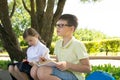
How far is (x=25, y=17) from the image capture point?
141ft

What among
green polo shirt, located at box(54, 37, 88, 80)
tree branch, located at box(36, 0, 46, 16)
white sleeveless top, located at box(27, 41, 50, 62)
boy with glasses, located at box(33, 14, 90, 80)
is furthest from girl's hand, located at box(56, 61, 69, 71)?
tree branch, located at box(36, 0, 46, 16)

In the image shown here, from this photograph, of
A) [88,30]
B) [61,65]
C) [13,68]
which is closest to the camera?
[61,65]

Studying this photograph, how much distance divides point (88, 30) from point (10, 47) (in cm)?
2600

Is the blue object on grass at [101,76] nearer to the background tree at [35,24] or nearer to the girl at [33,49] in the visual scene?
the girl at [33,49]

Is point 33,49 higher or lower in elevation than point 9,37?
higher

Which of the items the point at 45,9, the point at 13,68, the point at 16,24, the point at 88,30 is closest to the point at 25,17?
the point at 16,24

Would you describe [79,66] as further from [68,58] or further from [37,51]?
[37,51]

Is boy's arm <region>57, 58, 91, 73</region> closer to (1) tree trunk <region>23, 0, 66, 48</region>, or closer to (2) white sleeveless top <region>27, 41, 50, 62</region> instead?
(2) white sleeveless top <region>27, 41, 50, 62</region>

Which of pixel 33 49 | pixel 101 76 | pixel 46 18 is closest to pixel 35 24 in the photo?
pixel 46 18

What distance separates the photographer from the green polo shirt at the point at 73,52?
439 cm

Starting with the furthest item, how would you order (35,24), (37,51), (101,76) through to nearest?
1. (35,24)
2. (37,51)
3. (101,76)

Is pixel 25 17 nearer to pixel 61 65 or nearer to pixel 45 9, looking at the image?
pixel 45 9

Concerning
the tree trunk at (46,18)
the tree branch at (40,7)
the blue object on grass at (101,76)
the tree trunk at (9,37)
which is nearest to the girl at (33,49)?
the blue object on grass at (101,76)

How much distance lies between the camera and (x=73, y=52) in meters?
4.48
